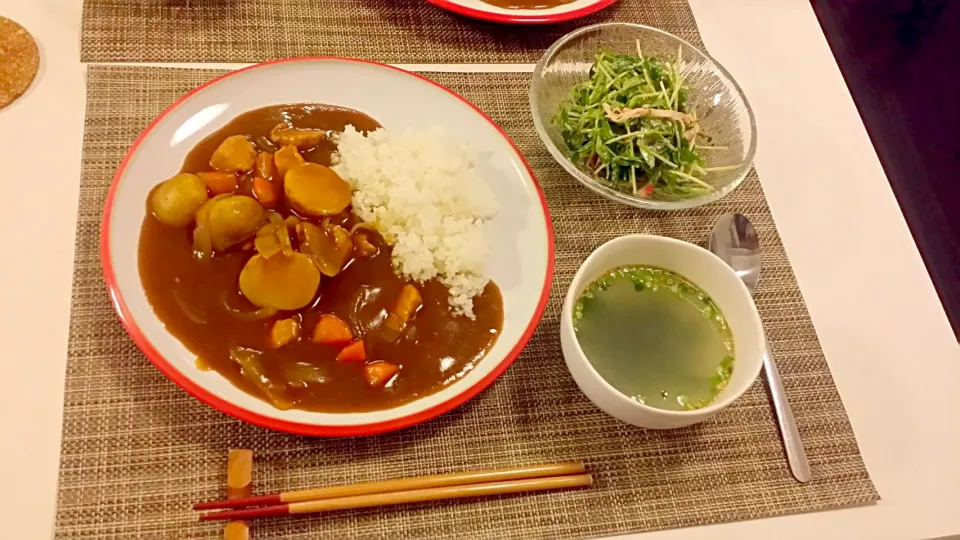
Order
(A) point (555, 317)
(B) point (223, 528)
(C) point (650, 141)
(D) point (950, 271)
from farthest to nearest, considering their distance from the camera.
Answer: (D) point (950, 271)
(C) point (650, 141)
(A) point (555, 317)
(B) point (223, 528)

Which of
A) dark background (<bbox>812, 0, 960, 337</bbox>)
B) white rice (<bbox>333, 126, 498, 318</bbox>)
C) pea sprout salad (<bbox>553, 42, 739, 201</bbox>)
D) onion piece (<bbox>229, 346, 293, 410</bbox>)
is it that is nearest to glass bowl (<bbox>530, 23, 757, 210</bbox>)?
pea sprout salad (<bbox>553, 42, 739, 201</bbox>)

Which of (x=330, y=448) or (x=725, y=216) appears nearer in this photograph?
(x=330, y=448)

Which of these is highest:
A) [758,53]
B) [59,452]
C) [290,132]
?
[290,132]

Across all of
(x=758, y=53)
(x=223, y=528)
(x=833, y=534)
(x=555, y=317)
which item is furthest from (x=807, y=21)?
(x=223, y=528)

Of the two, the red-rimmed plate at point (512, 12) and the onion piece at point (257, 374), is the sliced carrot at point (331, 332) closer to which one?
the onion piece at point (257, 374)

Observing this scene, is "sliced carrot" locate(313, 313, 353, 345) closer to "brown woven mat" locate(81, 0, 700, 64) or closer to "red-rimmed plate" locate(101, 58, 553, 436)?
"red-rimmed plate" locate(101, 58, 553, 436)

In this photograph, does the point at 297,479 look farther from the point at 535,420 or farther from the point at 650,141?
the point at 650,141
